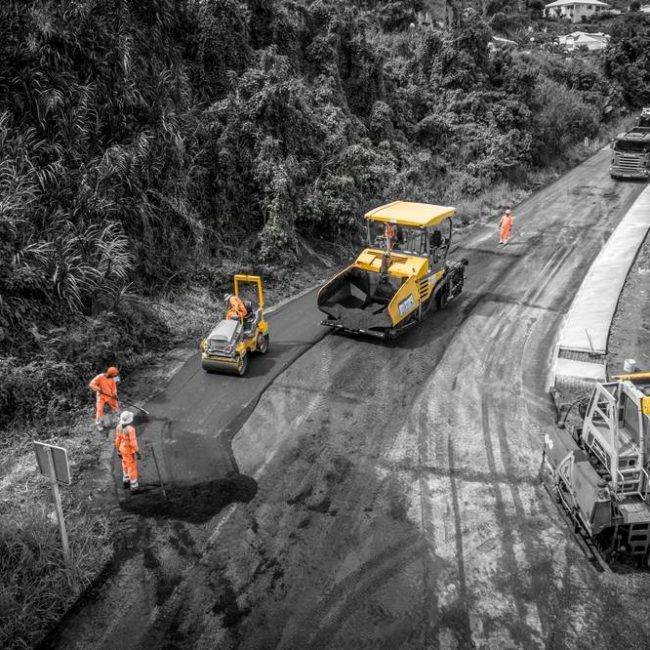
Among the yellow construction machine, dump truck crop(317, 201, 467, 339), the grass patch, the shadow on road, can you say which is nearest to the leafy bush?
dump truck crop(317, 201, 467, 339)

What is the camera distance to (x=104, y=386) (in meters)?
9.94

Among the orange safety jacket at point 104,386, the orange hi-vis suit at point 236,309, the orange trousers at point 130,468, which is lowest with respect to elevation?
the orange trousers at point 130,468

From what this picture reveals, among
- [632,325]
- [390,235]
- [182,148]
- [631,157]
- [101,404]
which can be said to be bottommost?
[632,325]

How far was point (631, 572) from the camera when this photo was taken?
7152 millimetres

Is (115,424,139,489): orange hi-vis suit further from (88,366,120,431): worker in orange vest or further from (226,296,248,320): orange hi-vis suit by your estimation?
(226,296,248,320): orange hi-vis suit

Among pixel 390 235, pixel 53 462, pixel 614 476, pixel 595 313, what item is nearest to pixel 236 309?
pixel 390 235

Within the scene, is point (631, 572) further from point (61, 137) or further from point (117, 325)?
point (61, 137)

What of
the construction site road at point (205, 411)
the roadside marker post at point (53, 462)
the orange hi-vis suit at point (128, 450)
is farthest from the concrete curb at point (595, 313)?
the roadside marker post at point (53, 462)

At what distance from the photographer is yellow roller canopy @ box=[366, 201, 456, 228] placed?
530 inches

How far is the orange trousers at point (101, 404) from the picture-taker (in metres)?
9.86

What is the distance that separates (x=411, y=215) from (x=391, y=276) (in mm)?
1621

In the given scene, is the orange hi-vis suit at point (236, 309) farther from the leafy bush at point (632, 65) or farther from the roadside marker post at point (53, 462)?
the leafy bush at point (632, 65)

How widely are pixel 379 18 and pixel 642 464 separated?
31242 millimetres

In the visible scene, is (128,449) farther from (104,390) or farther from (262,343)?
(262,343)
